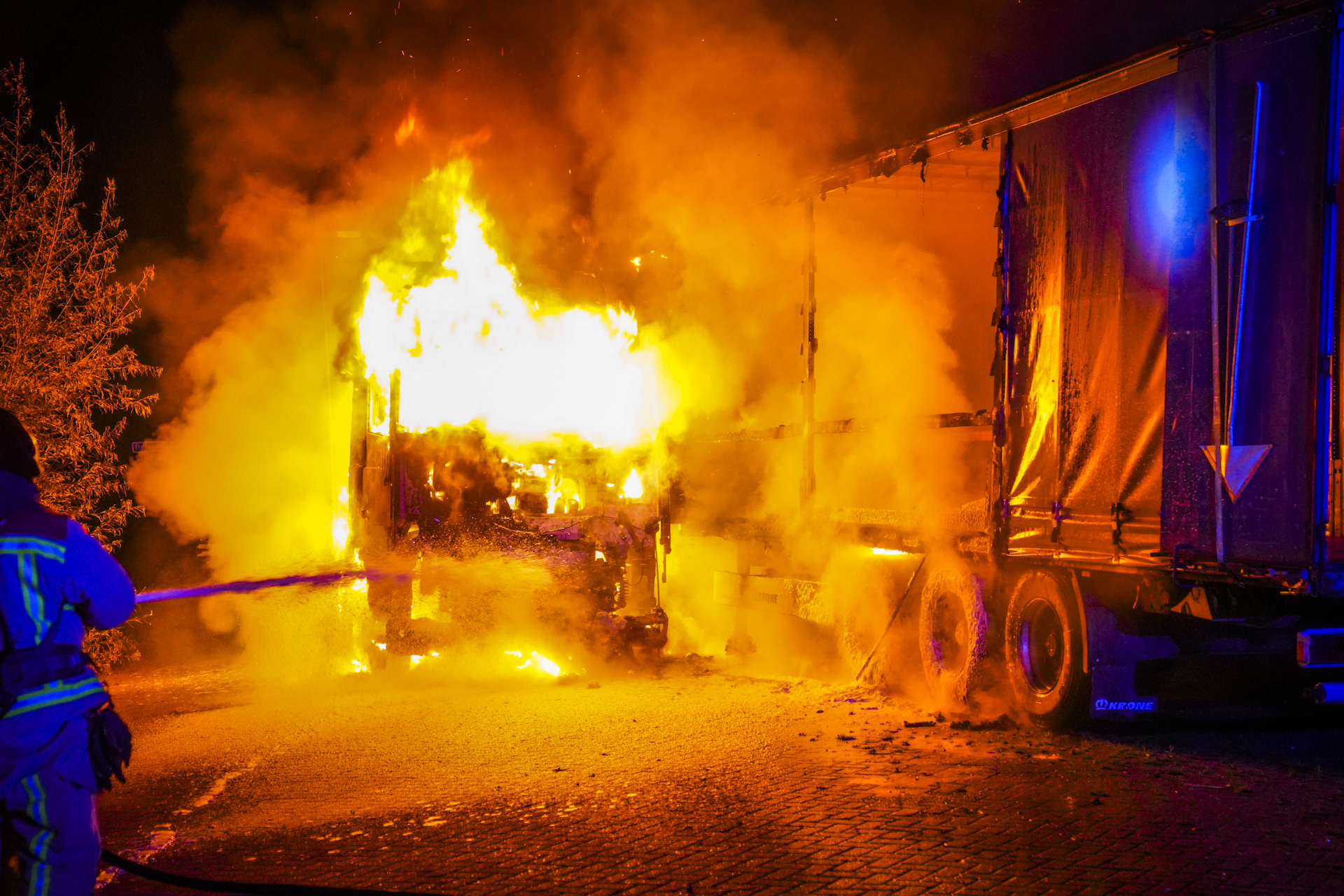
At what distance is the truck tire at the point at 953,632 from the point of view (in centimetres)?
842

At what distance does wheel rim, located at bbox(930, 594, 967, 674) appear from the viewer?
344 inches

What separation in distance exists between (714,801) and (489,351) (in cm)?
659

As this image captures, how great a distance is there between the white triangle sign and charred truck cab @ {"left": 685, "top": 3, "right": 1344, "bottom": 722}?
11 mm

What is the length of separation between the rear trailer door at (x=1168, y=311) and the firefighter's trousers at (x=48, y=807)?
5.33 m

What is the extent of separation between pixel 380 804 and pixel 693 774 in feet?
5.78

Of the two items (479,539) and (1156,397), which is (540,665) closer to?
(479,539)

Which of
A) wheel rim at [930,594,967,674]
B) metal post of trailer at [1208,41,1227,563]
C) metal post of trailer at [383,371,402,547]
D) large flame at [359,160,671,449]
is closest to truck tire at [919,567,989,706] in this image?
wheel rim at [930,594,967,674]

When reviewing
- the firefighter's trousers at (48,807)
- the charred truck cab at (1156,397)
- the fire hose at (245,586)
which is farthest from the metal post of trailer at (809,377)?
the firefighter's trousers at (48,807)

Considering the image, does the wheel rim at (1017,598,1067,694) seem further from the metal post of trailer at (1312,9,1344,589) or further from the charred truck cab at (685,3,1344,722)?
the metal post of trailer at (1312,9,1344,589)

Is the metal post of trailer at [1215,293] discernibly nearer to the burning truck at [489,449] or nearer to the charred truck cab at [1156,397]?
the charred truck cab at [1156,397]

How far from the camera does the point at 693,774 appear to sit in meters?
6.39

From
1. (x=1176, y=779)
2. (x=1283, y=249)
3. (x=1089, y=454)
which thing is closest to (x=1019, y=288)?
(x=1089, y=454)

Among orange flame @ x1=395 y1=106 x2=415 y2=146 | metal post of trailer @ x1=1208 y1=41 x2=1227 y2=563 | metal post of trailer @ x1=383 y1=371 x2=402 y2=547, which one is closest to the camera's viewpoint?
metal post of trailer @ x1=1208 y1=41 x2=1227 y2=563

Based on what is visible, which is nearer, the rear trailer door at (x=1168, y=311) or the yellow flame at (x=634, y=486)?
the rear trailer door at (x=1168, y=311)
